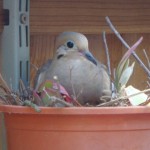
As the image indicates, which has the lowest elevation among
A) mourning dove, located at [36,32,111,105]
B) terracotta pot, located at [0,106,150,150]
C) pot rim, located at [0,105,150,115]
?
terracotta pot, located at [0,106,150,150]

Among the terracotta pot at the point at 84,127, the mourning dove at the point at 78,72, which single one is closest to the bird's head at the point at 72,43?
the mourning dove at the point at 78,72

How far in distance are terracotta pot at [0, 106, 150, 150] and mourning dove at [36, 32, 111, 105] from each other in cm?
8

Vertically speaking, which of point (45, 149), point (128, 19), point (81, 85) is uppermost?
point (128, 19)

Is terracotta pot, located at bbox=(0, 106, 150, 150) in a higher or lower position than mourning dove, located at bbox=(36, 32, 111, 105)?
lower

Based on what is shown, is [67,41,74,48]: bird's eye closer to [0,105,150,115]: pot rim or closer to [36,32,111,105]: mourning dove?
[36,32,111,105]: mourning dove

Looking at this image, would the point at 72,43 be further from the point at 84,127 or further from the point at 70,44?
the point at 84,127

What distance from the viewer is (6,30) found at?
1.39 metres

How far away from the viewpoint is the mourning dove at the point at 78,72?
1207mm

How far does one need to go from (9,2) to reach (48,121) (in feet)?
1.13

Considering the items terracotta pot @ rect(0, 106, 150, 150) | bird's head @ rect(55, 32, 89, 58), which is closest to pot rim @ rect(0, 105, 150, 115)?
terracotta pot @ rect(0, 106, 150, 150)

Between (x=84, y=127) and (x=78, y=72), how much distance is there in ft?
0.44

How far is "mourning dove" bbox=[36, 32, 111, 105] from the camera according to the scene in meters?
1.21

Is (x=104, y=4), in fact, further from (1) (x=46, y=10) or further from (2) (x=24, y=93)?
(2) (x=24, y=93)

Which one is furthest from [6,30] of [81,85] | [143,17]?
[143,17]
